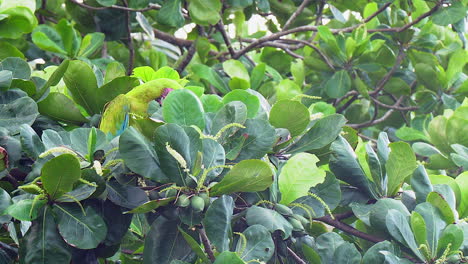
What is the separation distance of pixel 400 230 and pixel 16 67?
75cm

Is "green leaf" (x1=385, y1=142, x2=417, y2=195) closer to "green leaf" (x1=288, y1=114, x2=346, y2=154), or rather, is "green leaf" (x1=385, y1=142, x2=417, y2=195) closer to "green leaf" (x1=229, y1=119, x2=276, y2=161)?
"green leaf" (x1=288, y1=114, x2=346, y2=154)

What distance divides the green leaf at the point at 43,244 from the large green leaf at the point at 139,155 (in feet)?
0.47

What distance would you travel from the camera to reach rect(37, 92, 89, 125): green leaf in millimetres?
1136

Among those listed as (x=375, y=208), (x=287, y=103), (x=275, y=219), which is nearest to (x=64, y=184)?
(x=275, y=219)

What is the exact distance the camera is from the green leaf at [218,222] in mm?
900

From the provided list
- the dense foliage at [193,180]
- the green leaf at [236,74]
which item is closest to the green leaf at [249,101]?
the dense foliage at [193,180]

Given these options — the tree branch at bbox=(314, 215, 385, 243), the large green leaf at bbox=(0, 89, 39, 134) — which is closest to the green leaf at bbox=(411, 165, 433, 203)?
the tree branch at bbox=(314, 215, 385, 243)

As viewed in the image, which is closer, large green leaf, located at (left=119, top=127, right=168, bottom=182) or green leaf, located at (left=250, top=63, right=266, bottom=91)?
large green leaf, located at (left=119, top=127, right=168, bottom=182)

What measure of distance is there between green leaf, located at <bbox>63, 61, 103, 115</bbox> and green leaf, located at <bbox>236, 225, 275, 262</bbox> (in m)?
0.43

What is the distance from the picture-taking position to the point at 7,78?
42.7 inches

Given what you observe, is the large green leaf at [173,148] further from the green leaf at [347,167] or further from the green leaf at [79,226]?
the green leaf at [347,167]

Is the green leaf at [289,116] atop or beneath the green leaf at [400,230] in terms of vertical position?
atop

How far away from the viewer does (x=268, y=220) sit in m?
0.93

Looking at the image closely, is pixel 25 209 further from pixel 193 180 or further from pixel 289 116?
pixel 289 116
